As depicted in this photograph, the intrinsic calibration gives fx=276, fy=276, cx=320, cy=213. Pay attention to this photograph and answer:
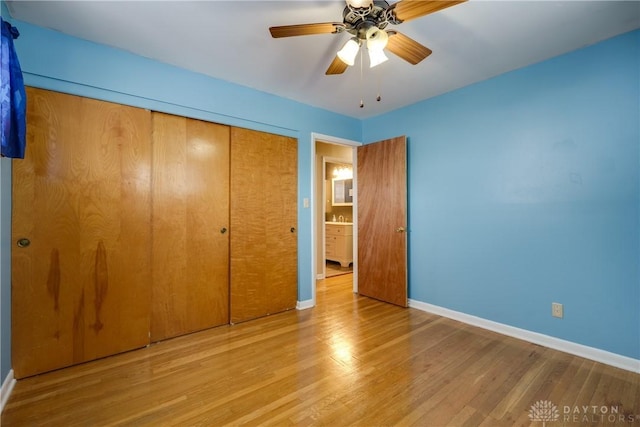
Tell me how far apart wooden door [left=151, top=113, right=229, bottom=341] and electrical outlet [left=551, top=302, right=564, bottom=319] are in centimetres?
296

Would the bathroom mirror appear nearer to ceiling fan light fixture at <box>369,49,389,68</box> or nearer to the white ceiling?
the white ceiling

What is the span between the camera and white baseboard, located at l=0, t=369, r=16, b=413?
161 cm

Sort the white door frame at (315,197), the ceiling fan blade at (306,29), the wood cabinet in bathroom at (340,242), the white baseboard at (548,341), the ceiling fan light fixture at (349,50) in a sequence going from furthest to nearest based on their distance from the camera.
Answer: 1. the wood cabinet in bathroom at (340,242)
2. the white door frame at (315,197)
3. the white baseboard at (548,341)
4. the ceiling fan light fixture at (349,50)
5. the ceiling fan blade at (306,29)

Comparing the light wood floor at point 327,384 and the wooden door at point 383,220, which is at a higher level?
the wooden door at point 383,220

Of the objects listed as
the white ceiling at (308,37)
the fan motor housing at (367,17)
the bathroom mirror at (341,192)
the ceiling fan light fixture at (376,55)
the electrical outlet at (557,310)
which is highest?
the white ceiling at (308,37)

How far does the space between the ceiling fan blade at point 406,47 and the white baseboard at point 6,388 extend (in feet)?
10.3

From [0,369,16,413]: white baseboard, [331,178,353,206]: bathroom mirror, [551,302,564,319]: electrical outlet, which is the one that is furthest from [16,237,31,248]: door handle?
[331,178,353,206]: bathroom mirror

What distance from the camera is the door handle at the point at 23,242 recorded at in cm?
186

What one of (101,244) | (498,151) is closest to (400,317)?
(498,151)

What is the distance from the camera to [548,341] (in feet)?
7.72

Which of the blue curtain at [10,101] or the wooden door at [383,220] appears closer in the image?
the blue curtain at [10,101]

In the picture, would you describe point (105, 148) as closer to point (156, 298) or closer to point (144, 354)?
point (156, 298)

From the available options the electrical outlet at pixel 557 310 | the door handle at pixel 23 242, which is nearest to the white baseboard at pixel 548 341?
the electrical outlet at pixel 557 310

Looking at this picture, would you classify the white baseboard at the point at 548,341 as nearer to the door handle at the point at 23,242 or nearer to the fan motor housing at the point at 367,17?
the fan motor housing at the point at 367,17
